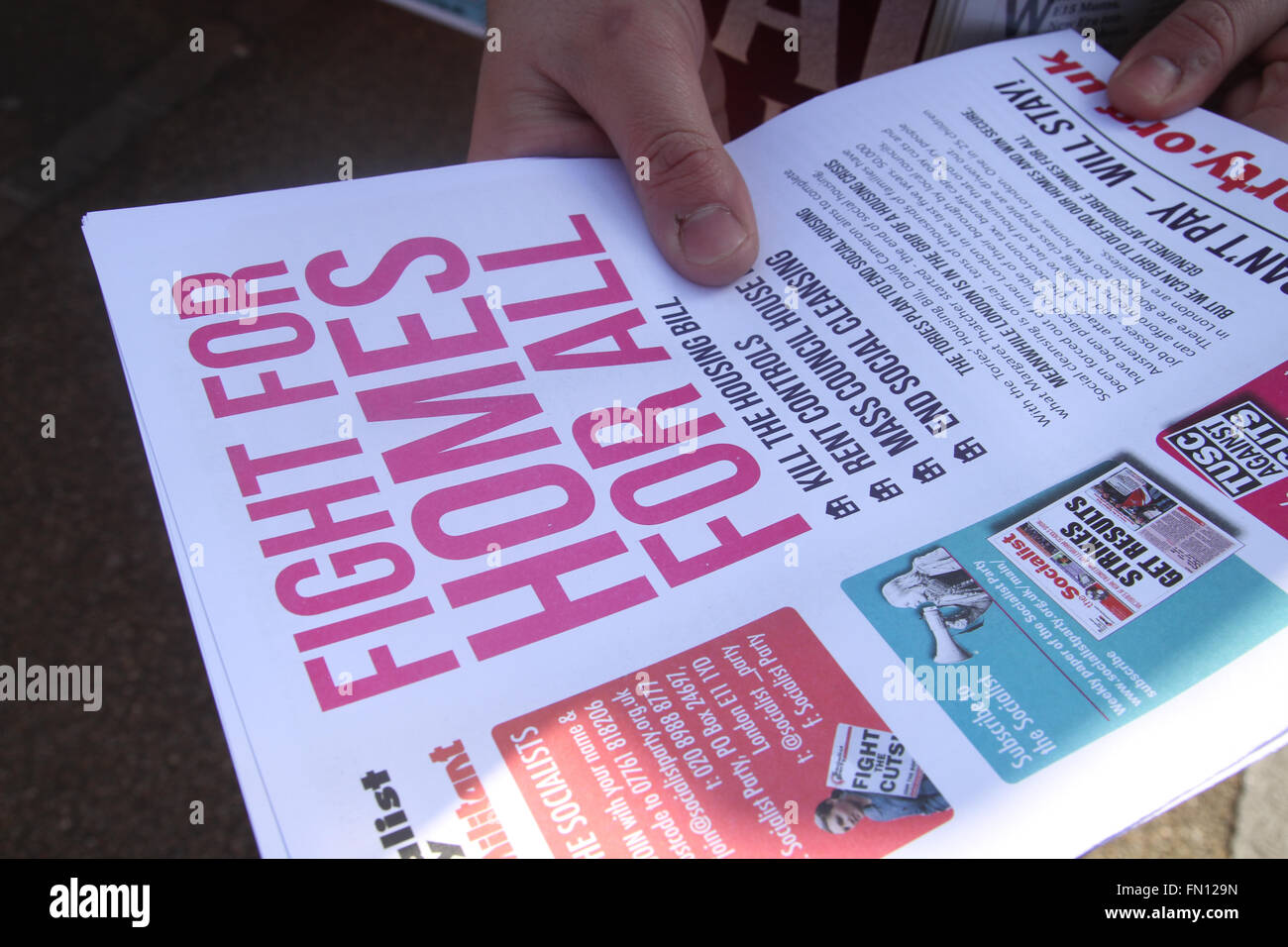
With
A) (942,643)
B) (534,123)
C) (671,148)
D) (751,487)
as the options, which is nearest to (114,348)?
(534,123)

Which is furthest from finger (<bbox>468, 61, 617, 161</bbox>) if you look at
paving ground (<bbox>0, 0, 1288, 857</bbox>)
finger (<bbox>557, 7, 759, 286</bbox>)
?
paving ground (<bbox>0, 0, 1288, 857</bbox>)

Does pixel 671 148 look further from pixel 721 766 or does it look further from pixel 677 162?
pixel 721 766

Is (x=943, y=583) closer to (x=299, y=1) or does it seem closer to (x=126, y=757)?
(x=126, y=757)

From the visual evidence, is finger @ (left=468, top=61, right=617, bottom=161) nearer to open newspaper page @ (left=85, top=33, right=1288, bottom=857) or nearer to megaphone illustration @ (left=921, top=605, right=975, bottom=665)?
open newspaper page @ (left=85, top=33, right=1288, bottom=857)

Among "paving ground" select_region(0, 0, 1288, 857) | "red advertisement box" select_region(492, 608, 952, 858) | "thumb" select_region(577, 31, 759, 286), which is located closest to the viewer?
"red advertisement box" select_region(492, 608, 952, 858)

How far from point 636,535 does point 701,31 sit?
482mm

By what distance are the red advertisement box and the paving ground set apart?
83 cm

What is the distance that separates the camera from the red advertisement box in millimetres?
436

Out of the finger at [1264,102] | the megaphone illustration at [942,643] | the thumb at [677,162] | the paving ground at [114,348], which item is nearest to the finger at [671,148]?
the thumb at [677,162]

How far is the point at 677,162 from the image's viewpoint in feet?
2.16

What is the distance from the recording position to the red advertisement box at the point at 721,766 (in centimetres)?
44

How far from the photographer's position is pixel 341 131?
172 cm

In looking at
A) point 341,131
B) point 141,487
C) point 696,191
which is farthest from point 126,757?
point 341,131

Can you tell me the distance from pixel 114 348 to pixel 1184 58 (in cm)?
135
